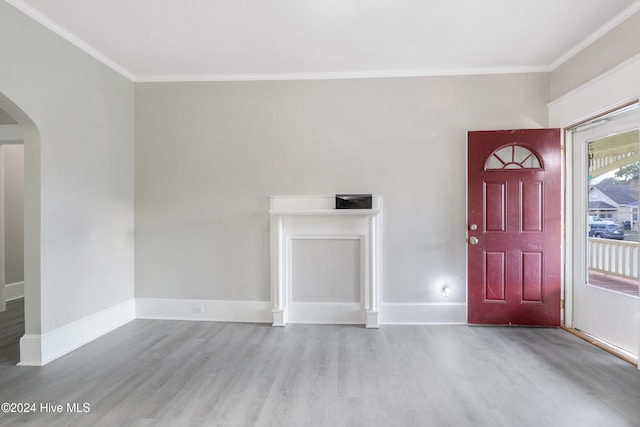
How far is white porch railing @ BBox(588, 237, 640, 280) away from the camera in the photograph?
261 cm

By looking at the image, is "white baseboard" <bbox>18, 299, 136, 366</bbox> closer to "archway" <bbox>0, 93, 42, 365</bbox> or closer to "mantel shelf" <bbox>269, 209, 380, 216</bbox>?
"archway" <bbox>0, 93, 42, 365</bbox>

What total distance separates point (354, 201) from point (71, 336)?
286 centimetres

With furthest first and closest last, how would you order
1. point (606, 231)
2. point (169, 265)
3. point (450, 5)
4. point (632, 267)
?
1. point (169, 265)
2. point (606, 231)
3. point (632, 267)
4. point (450, 5)

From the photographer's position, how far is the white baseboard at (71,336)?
2492mm

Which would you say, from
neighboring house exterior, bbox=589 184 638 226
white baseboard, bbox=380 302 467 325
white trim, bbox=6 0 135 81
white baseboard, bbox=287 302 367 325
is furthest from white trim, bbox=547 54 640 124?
white trim, bbox=6 0 135 81

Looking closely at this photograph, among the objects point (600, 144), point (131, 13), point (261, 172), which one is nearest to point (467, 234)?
point (600, 144)

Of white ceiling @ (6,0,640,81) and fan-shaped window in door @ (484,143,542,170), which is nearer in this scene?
white ceiling @ (6,0,640,81)

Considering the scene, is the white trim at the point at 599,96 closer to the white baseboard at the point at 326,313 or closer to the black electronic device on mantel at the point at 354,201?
the black electronic device on mantel at the point at 354,201

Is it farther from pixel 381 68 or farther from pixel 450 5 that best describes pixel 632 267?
pixel 381 68

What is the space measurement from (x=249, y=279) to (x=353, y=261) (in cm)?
117

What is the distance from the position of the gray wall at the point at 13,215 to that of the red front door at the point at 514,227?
19.7 ft

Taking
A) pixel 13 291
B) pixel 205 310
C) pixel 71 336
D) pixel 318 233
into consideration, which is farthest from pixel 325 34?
pixel 13 291

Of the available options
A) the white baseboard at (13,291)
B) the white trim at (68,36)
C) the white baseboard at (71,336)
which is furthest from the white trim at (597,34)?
the white baseboard at (13,291)

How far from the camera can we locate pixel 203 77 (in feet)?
11.5
